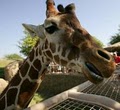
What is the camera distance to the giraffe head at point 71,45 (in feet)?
6.06

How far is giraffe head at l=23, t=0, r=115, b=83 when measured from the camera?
6.06 feet

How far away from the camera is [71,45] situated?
2139mm

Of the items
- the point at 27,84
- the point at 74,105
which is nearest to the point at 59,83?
the point at 27,84

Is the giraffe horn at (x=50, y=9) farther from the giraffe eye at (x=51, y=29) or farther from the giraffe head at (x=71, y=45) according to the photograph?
the giraffe eye at (x=51, y=29)

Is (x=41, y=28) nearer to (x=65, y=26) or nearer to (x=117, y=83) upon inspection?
(x=65, y=26)

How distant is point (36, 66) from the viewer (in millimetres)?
2605

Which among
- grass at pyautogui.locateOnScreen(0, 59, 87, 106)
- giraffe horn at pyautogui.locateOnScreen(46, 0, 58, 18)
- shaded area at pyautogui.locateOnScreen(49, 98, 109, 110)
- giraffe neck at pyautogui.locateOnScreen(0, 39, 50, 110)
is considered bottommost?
grass at pyautogui.locateOnScreen(0, 59, 87, 106)

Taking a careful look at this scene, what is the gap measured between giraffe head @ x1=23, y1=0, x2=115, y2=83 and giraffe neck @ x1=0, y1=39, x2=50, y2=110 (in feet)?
0.58

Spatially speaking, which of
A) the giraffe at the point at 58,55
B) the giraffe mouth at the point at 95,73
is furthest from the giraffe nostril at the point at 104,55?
the giraffe mouth at the point at 95,73

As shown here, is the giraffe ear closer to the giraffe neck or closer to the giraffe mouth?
the giraffe neck

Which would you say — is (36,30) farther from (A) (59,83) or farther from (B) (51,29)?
(A) (59,83)

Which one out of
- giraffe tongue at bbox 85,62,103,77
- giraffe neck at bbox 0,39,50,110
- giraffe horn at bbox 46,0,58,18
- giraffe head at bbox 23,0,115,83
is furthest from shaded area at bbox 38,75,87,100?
giraffe tongue at bbox 85,62,103,77

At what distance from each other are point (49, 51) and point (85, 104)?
2.30ft

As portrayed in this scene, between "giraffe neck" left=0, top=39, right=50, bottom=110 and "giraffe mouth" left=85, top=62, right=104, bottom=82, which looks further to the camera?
"giraffe neck" left=0, top=39, right=50, bottom=110
